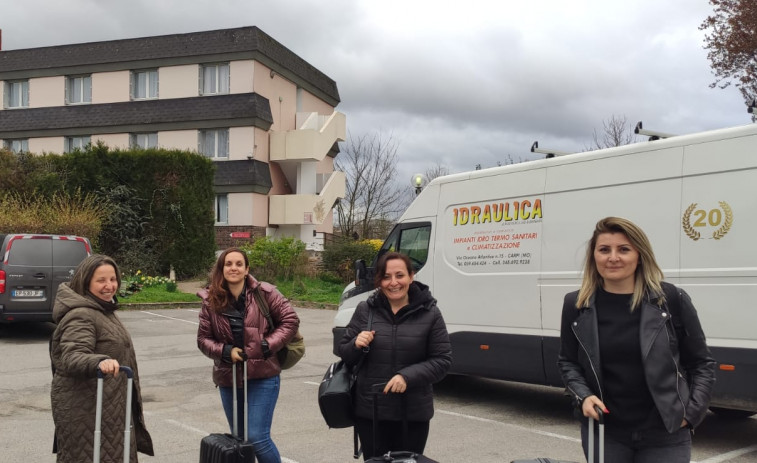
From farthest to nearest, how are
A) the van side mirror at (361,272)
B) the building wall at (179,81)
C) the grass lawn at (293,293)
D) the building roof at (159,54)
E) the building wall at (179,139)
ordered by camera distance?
the building wall at (179,139), the building wall at (179,81), the building roof at (159,54), the grass lawn at (293,293), the van side mirror at (361,272)

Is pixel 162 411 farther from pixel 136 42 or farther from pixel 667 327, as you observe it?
pixel 136 42

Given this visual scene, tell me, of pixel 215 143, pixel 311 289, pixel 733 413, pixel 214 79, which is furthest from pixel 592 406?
pixel 214 79

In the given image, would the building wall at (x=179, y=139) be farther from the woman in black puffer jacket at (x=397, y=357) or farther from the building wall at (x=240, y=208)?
the woman in black puffer jacket at (x=397, y=357)

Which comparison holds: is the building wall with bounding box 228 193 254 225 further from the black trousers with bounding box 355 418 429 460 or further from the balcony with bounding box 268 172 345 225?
the black trousers with bounding box 355 418 429 460

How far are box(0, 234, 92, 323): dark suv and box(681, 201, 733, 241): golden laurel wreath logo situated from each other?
420 inches

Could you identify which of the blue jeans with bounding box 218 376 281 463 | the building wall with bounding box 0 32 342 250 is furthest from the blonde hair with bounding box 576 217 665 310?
the building wall with bounding box 0 32 342 250

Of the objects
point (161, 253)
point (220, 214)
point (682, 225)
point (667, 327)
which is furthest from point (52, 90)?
point (667, 327)

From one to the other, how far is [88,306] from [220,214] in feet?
98.9

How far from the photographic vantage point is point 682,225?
6.48 m

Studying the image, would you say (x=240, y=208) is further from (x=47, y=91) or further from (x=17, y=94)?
(x=17, y=94)

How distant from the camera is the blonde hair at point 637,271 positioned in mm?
2994

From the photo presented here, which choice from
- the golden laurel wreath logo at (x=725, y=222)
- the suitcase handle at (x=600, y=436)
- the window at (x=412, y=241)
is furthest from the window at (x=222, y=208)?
the suitcase handle at (x=600, y=436)

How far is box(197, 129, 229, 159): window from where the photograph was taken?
33.4m

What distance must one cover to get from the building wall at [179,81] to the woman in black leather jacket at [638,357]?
32.4 m
